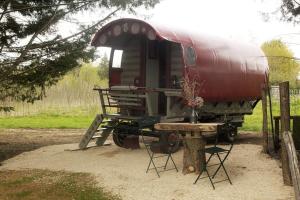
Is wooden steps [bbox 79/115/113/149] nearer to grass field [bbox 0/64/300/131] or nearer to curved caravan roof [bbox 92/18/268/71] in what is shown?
curved caravan roof [bbox 92/18/268/71]

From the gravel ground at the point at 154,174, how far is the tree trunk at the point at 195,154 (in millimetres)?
188

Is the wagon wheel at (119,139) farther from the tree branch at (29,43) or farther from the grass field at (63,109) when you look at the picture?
the grass field at (63,109)

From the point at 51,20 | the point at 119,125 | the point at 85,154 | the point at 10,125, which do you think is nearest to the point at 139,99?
the point at 119,125

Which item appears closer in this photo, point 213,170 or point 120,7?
point 213,170

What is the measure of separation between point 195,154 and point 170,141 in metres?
2.49

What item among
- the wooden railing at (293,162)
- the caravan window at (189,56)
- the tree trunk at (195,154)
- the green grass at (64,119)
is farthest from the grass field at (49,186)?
the green grass at (64,119)

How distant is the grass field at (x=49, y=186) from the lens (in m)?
7.50

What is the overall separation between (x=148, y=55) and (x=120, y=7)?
6.13 ft

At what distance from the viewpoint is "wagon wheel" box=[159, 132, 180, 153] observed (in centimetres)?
1066

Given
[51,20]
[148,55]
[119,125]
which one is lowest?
[119,125]

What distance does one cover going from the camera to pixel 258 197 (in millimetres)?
6965

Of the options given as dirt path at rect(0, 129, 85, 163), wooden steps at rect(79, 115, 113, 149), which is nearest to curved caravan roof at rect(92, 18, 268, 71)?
wooden steps at rect(79, 115, 113, 149)

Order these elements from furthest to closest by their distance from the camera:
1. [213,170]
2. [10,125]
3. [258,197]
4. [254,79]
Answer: [10,125]
[254,79]
[213,170]
[258,197]

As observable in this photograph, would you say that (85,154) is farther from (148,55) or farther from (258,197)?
(258,197)
